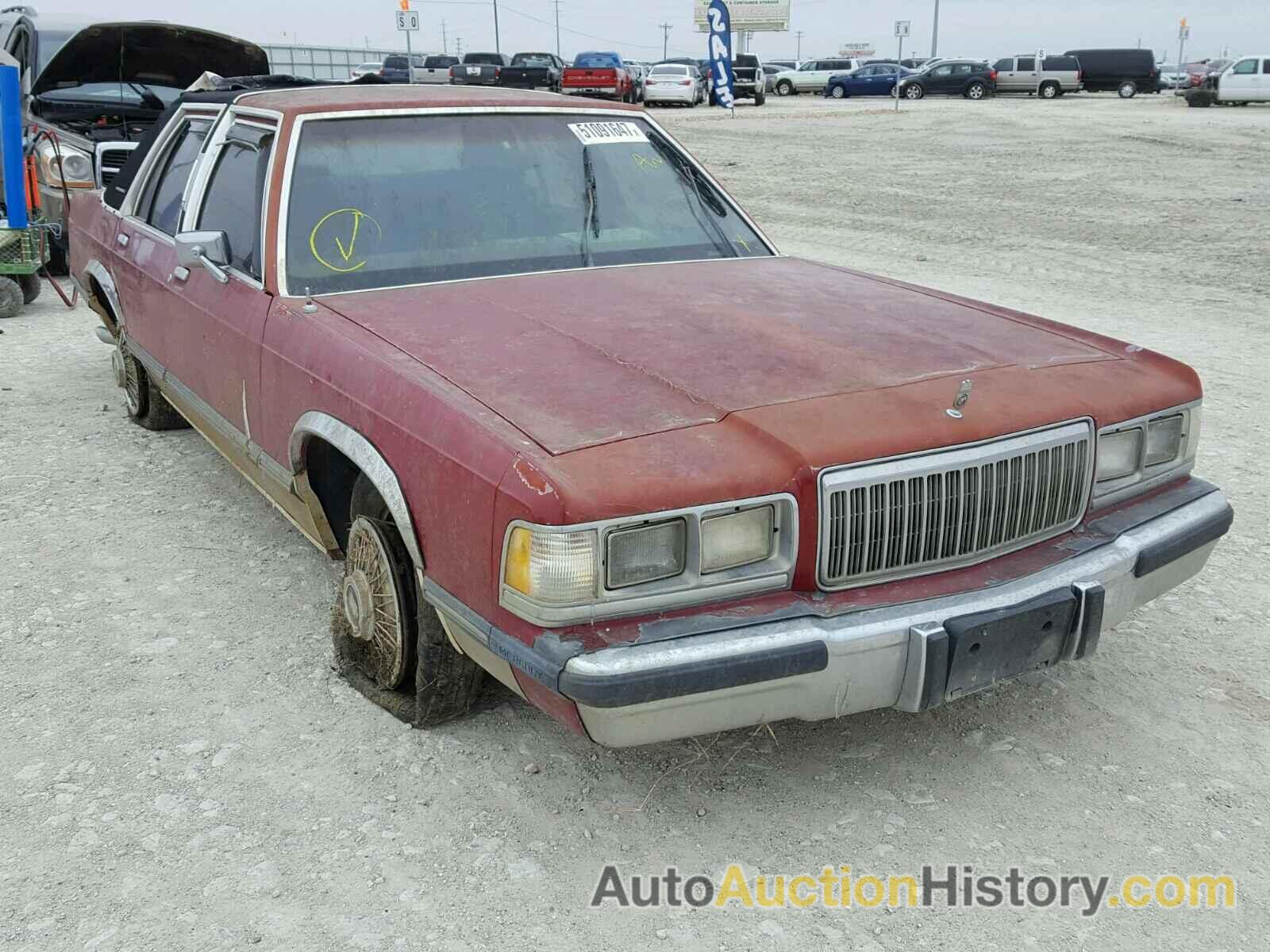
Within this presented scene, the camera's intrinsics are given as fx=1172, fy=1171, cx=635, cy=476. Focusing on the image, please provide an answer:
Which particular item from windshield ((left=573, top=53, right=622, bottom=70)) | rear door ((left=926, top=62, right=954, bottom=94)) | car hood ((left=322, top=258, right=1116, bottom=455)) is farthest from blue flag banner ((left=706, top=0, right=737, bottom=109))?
car hood ((left=322, top=258, right=1116, bottom=455))

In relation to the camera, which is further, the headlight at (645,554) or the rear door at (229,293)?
the rear door at (229,293)

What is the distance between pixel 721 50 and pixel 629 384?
31.0 m

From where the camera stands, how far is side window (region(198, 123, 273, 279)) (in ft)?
12.2

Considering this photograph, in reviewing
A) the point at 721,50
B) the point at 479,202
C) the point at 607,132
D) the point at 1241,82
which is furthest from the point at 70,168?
the point at 1241,82

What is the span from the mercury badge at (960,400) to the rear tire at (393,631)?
133 cm

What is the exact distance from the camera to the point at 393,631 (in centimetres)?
312

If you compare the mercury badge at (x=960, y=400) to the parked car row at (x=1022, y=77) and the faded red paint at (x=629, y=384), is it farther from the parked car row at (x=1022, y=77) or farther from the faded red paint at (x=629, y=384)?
the parked car row at (x=1022, y=77)

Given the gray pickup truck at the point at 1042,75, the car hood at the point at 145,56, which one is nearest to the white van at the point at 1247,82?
the gray pickup truck at the point at 1042,75

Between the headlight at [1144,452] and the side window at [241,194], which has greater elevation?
the side window at [241,194]

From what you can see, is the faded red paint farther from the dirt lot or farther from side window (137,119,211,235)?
side window (137,119,211,235)

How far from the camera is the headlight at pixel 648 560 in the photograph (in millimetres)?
2355

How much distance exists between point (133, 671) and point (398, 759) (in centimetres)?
97

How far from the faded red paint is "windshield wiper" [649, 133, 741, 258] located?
0.22 meters

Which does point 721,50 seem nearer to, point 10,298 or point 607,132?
point 10,298
